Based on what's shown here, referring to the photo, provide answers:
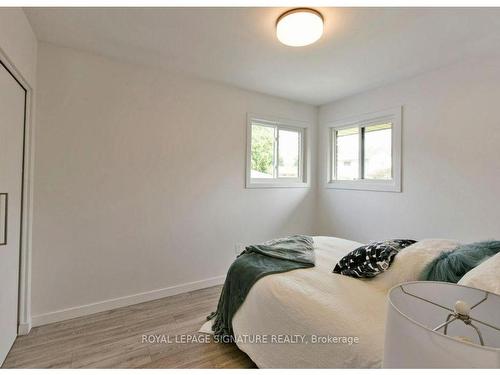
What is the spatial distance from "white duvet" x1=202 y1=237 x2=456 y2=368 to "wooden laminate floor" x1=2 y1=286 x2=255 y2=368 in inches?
12.3

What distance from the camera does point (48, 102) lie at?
225 cm

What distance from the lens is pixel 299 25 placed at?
1.81 meters

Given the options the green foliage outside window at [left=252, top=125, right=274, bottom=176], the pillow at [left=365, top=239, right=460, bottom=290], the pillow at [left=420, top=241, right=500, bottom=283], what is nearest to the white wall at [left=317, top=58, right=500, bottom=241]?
the pillow at [left=420, top=241, right=500, bottom=283]

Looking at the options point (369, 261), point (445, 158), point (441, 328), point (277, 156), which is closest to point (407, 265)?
point (369, 261)

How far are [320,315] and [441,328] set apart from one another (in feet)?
2.45

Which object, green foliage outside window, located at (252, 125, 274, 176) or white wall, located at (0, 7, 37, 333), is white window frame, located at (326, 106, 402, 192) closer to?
green foliage outside window, located at (252, 125, 274, 176)

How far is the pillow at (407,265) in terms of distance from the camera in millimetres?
1465

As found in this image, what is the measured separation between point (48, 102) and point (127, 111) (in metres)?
0.63

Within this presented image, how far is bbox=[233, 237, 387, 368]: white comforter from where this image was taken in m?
1.17

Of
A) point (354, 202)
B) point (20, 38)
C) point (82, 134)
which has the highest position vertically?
point (20, 38)

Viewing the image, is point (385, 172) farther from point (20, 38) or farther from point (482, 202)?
point (20, 38)

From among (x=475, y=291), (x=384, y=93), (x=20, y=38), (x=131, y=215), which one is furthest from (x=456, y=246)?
(x=20, y=38)

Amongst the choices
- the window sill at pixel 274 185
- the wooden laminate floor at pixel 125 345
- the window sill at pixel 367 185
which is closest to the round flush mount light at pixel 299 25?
the window sill at pixel 274 185

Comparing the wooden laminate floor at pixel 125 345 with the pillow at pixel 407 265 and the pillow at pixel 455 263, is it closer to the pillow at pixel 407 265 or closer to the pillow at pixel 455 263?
the pillow at pixel 407 265
